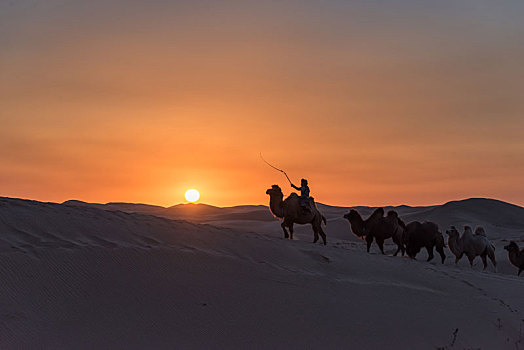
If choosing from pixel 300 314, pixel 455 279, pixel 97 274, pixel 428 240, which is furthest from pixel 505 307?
pixel 428 240

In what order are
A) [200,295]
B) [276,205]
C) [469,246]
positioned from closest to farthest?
[200,295] → [276,205] → [469,246]

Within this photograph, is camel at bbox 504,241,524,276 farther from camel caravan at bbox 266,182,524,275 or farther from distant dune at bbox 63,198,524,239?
distant dune at bbox 63,198,524,239

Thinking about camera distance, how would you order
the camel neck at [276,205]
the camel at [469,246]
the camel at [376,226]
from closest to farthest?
the camel neck at [276,205]
the camel at [376,226]
the camel at [469,246]

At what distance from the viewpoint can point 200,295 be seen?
8.00 metres

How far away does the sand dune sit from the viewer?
6.84 metres

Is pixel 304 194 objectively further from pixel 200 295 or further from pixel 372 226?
pixel 200 295

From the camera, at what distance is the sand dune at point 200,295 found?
6840 mm

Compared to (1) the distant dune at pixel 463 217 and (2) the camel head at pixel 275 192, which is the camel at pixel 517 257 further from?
(1) the distant dune at pixel 463 217

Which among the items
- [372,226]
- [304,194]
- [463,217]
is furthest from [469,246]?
[463,217]

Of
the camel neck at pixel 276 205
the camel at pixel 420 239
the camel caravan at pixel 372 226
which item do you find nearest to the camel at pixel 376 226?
the camel caravan at pixel 372 226

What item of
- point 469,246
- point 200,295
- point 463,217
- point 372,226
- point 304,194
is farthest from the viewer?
point 463,217

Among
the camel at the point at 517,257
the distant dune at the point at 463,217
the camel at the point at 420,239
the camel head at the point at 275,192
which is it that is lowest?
the camel at the point at 517,257

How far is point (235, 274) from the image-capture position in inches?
358

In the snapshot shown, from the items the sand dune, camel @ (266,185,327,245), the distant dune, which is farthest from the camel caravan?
the distant dune
